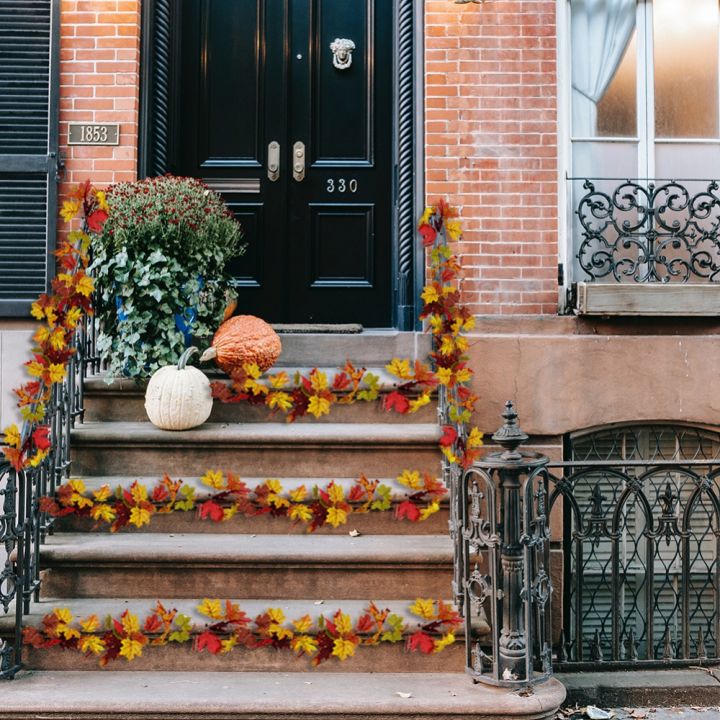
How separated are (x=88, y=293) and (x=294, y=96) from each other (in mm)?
2498

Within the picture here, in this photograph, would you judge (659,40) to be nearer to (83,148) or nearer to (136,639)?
(83,148)

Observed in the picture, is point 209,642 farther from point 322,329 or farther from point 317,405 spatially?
point 322,329

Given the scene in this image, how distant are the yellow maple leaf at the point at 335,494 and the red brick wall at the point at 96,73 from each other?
2.64 meters

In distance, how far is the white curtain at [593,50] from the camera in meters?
5.95

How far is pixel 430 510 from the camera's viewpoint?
4578 mm

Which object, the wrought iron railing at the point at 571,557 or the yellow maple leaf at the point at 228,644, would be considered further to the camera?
the yellow maple leaf at the point at 228,644

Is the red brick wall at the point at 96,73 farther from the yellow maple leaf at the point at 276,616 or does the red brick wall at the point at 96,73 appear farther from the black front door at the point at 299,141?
the yellow maple leaf at the point at 276,616

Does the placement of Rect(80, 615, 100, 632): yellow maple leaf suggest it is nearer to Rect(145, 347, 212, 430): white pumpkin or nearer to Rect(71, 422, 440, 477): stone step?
Rect(71, 422, 440, 477): stone step

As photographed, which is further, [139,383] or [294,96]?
[294,96]

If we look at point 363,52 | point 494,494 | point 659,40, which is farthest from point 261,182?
point 494,494

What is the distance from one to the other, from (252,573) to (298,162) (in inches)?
132

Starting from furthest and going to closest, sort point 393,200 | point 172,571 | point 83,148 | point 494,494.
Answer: point 393,200 < point 83,148 < point 172,571 < point 494,494

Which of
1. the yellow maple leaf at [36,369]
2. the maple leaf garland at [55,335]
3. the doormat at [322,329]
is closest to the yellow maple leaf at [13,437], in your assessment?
the maple leaf garland at [55,335]

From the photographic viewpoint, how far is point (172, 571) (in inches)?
167
